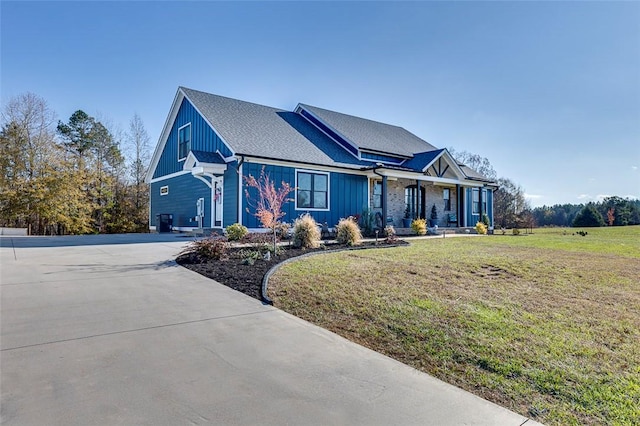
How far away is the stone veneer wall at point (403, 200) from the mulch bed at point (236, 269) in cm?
1097

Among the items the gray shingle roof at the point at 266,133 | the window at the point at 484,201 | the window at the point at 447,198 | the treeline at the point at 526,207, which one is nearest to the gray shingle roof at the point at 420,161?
the gray shingle roof at the point at 266,133

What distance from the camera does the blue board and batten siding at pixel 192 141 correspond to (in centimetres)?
1542

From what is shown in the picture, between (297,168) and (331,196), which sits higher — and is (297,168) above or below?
above

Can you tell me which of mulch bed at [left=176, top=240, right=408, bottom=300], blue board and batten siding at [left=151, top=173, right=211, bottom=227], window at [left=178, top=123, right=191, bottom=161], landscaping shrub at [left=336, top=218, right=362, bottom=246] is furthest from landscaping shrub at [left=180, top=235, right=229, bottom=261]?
window at [left=178, top=123, right=191, bottom=161]

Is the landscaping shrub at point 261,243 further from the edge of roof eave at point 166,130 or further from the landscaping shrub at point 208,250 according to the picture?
the edge of roof eave at point 166,130

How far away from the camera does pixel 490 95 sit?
Answer: 615 inches

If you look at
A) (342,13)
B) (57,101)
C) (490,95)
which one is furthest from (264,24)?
(57,101)

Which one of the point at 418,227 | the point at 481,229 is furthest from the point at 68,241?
Answer: the point at 481,229

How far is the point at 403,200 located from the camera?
1973 cm

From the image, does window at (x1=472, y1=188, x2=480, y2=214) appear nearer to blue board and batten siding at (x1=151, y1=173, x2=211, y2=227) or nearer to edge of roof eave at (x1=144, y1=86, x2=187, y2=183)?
blue board and batten siding at (x1=151, y1=173, x2=211, y2=227)

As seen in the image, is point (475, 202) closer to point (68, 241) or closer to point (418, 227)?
point (418, 227)

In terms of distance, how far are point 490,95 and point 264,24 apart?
10.2 m

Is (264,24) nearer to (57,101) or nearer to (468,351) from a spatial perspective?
(468,351)

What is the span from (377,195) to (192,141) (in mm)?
9760
